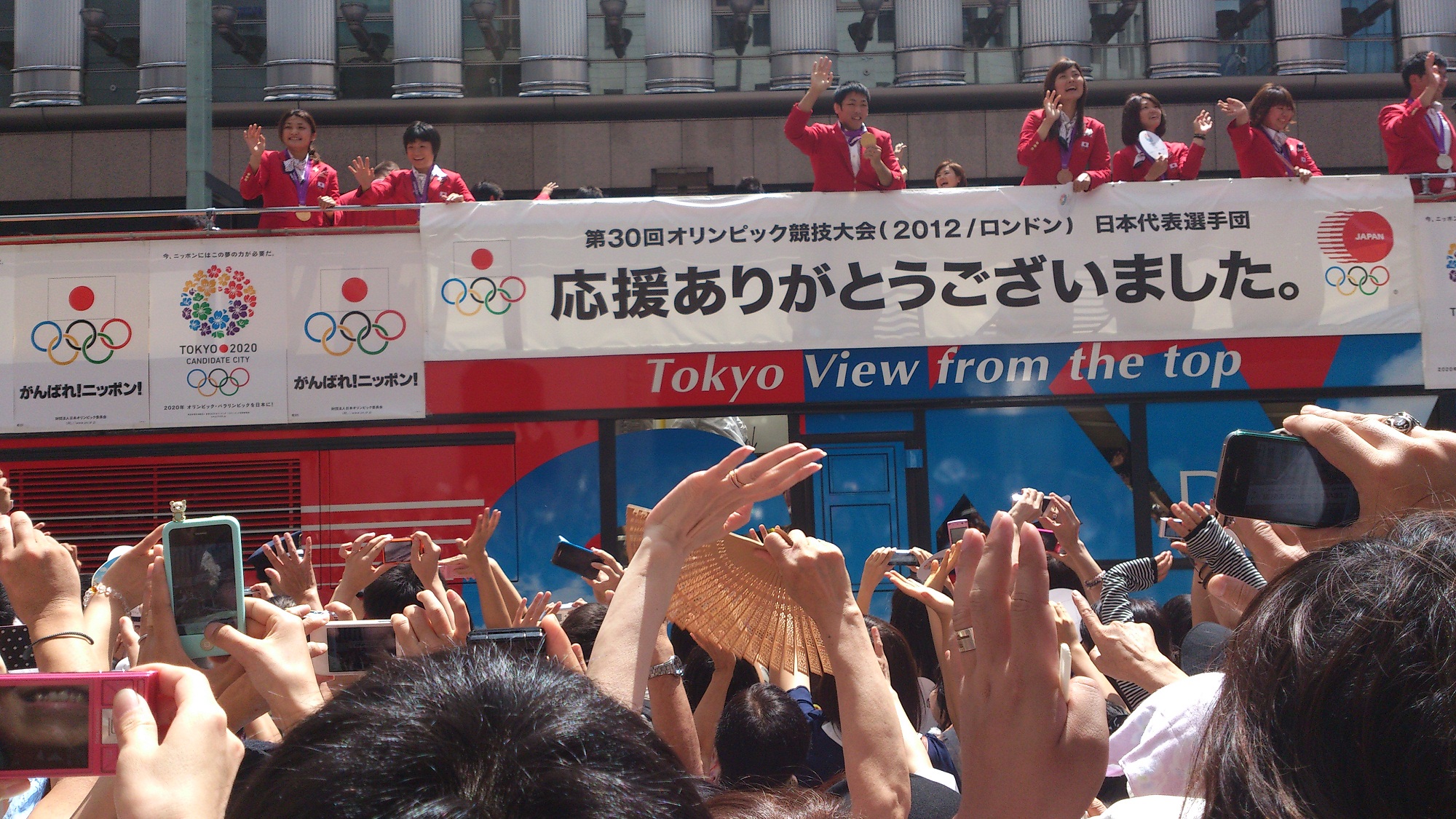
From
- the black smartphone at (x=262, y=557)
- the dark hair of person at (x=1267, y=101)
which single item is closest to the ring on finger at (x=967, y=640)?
the black smartphone at (x=262, y=557)

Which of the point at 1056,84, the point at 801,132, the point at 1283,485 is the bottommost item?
the point at 1283,485

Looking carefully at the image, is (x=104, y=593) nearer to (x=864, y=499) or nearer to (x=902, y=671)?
(x=902, y=671)

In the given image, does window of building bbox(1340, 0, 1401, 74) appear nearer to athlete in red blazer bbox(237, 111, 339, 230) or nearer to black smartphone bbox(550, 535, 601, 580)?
athlete in red blazer bbox(237, 111, 339, 230)

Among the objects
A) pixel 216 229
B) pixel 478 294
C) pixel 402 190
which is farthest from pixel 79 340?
pixel 478 294

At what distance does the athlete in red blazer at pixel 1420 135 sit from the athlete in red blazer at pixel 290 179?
7.68m

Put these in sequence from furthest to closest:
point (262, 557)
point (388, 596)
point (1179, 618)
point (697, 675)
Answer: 1. point (262, 557)
2. point (1179, 618)
3. point (388, 596)
4. point (697, 675)

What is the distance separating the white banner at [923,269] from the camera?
7.34m

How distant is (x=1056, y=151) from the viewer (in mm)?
7789

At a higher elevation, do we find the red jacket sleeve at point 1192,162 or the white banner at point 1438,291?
the red jacket sleeve at point 1192,162

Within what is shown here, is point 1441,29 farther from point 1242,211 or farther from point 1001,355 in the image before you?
point 1001,355

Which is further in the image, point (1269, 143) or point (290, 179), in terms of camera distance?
point (290, 179)

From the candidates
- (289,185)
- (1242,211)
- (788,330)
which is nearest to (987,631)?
(788,330)

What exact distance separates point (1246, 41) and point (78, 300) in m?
14.5

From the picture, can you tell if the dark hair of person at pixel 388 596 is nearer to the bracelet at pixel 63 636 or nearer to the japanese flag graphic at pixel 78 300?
the bracelet at pixel 63 636
